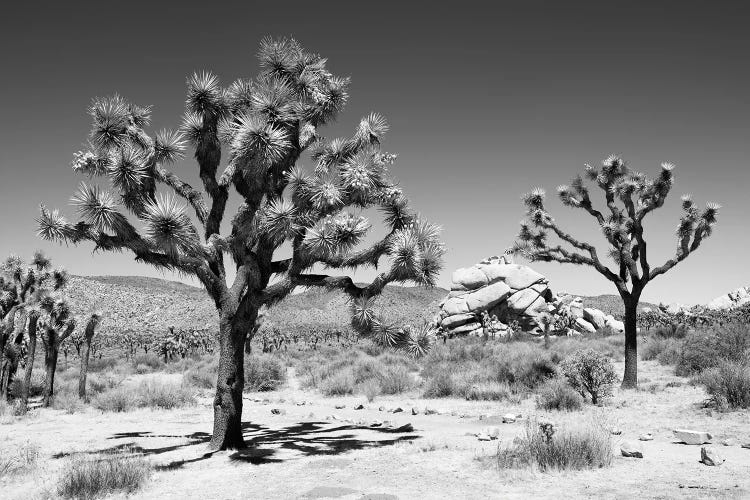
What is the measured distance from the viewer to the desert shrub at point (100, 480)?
267 inches

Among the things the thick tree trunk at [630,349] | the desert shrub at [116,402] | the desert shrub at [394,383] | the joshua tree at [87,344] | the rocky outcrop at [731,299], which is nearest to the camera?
the thick tree trunk at [630,349]

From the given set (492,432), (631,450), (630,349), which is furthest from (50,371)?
(630,349)

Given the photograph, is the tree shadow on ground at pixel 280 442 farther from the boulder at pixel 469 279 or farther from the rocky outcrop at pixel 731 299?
the rocky outcrop at pixel 731 299

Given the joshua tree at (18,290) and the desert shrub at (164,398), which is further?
the joshua tree at (18,290)

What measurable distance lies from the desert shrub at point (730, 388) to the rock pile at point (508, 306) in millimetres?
29572

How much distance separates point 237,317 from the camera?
9.46 m

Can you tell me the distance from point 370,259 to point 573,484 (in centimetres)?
478

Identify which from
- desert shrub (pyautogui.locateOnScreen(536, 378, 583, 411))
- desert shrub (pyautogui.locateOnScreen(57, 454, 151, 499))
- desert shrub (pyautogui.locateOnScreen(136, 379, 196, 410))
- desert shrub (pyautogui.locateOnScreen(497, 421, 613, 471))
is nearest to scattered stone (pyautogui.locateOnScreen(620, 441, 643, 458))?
desert shrub (pyautogui.locateOnScreen(497, 421, 613, 471))

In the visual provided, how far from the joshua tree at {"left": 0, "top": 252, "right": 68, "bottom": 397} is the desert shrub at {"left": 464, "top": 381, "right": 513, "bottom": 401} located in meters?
14.8

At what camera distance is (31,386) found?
2283 centimetres

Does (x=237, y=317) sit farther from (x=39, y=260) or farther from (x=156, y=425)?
(x=39, y=260)

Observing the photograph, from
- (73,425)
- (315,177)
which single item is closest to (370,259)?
(315,177)

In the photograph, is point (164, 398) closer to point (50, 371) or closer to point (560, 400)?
point (50, 371)

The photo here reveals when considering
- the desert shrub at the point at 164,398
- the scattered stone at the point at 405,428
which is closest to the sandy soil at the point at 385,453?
the scattered stone at the point at 405,428
